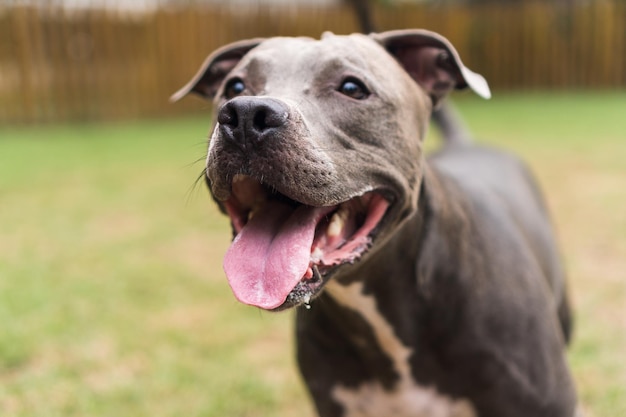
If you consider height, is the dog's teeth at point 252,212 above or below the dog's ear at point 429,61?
below

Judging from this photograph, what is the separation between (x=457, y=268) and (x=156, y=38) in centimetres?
1281

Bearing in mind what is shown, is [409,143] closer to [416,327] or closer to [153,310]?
[416,327]

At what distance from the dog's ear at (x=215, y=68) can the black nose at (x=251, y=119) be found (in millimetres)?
978

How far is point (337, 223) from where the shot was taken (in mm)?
2420

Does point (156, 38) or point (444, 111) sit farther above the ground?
point (444, 111)

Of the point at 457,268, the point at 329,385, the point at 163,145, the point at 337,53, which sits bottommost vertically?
the point at 163,145

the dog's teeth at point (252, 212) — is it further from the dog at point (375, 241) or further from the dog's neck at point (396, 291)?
the dog's neck at point (396, 291)

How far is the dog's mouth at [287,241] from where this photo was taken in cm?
219

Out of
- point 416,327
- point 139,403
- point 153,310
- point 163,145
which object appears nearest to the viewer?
point 416,327

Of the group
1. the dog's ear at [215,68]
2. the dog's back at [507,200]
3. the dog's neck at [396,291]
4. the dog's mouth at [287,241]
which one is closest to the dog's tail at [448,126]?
the dog's back at [507,200]

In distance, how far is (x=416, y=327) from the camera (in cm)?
269

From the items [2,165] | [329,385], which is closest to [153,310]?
[329,385]

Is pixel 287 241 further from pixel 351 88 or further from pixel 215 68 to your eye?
pixel 215 68

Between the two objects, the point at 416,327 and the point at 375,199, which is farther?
the point at 416,327
